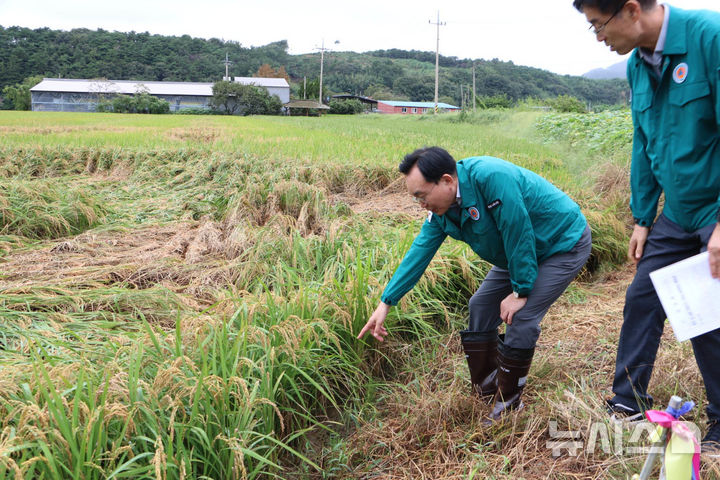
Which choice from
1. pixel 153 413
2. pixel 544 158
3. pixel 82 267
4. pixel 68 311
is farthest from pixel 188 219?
pixel 544 158

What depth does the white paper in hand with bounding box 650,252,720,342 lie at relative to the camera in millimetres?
1445

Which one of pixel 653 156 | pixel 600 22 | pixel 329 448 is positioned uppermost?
pixel 600 22

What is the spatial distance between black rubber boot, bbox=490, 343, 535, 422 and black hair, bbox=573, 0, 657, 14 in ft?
4.26

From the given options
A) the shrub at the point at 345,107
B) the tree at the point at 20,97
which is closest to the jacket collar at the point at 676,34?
the shrub at the point at 345,107

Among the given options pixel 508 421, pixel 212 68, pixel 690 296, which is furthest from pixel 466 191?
pixel 212 68

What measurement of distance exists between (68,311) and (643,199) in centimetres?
327

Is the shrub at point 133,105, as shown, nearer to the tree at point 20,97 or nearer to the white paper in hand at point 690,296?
the tree at point 20,97

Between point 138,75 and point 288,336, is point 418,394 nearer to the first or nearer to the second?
point 288,336

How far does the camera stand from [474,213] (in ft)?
6.45

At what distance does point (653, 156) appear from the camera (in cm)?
177

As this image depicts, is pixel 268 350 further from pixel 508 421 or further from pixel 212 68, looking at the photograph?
pixel 212 68

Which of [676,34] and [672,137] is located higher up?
[676,34]

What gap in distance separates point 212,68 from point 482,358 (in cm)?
7501

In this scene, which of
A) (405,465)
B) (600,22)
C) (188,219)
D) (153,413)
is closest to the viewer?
(600,22)
